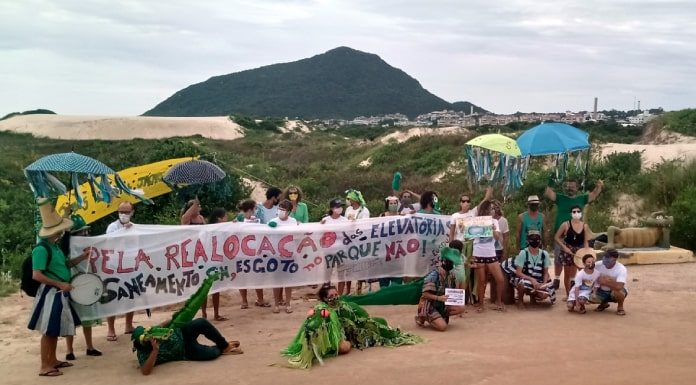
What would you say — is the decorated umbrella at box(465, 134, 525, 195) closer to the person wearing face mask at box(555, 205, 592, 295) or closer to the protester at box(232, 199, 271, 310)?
the person wearing face mask at box(555, 205, 592, 295)

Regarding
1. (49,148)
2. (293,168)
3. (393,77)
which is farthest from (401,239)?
(393,77)

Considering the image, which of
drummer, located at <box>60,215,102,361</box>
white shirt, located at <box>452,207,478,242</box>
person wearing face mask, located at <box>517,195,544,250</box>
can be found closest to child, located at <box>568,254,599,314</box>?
person wearing face mask, located at <box>517,195,544,250</box>

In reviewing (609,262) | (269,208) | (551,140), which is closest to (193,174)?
(269,208)

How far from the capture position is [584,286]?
866 centimetres

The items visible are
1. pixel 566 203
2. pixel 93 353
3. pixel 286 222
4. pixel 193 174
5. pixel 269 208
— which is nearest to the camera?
pixel 93 353

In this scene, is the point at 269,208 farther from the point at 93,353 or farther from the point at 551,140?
the point at 551,140

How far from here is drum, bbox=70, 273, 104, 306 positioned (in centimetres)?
705

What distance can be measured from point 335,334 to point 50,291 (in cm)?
294

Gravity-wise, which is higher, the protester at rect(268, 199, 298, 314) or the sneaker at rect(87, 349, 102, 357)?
the protester at rect(268, 199, 298, 314)

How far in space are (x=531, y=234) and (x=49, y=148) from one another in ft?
130

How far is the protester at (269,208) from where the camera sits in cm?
940

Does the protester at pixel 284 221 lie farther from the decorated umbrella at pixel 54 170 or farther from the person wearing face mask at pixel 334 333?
the decorated umbrella at pixel 54 170

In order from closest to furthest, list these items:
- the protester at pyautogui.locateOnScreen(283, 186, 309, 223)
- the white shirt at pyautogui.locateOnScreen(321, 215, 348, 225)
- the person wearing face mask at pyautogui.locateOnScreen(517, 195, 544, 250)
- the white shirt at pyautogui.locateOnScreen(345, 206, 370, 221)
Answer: the person wearing face mask at pyautogui.locateOnScreen(517, 195, 544, 250)
the white shirt at pyautogui.locateOnScreen(321, 215, 348, 225)
the protester at pyautogui.locateOnScreen(283, 186, 309, 223)
the white shirt at pyautogui.locateOnScreen(345, 206, 370, 221)

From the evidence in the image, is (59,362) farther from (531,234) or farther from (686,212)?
(686,212)
